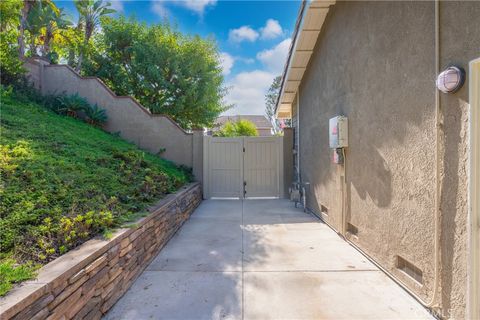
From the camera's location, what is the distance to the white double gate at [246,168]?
8.92 metres

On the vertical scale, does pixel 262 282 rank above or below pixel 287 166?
below

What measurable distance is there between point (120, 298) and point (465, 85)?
390 centimetres

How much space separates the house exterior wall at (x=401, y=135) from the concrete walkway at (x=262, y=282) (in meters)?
0.37

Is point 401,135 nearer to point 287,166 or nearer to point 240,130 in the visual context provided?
point 287,166

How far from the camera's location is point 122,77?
1173 centimetres

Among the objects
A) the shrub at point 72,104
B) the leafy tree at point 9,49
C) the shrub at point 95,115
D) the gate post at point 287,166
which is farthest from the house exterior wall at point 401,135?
the leafy tree at point 9,49

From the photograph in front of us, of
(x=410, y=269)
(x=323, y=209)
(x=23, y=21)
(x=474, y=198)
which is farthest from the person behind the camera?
(x=23, y=21)

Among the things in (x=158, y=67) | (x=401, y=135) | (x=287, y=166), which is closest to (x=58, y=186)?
(x=401, y=135)

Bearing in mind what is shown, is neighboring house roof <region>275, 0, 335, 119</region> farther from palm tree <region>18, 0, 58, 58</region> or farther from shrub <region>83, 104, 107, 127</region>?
palm tree <region>18, 0, 58, 58</region>

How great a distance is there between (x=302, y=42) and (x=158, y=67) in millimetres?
7665

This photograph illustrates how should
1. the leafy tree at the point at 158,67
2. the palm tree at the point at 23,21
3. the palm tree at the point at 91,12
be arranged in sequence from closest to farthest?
the palm tree at the point at 23,21 < the leafy tree at the point at 158,67 < the palm tree at the point at 91,12

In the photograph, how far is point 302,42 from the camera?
645 cm

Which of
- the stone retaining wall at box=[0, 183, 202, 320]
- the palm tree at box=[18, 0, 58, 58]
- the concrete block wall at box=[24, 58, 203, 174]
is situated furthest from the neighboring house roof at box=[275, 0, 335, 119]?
the palm tree at box=[18, 0, 58, 58]

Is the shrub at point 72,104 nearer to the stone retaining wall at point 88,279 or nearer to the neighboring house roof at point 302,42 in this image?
the stone retaining wall at point 88,279
